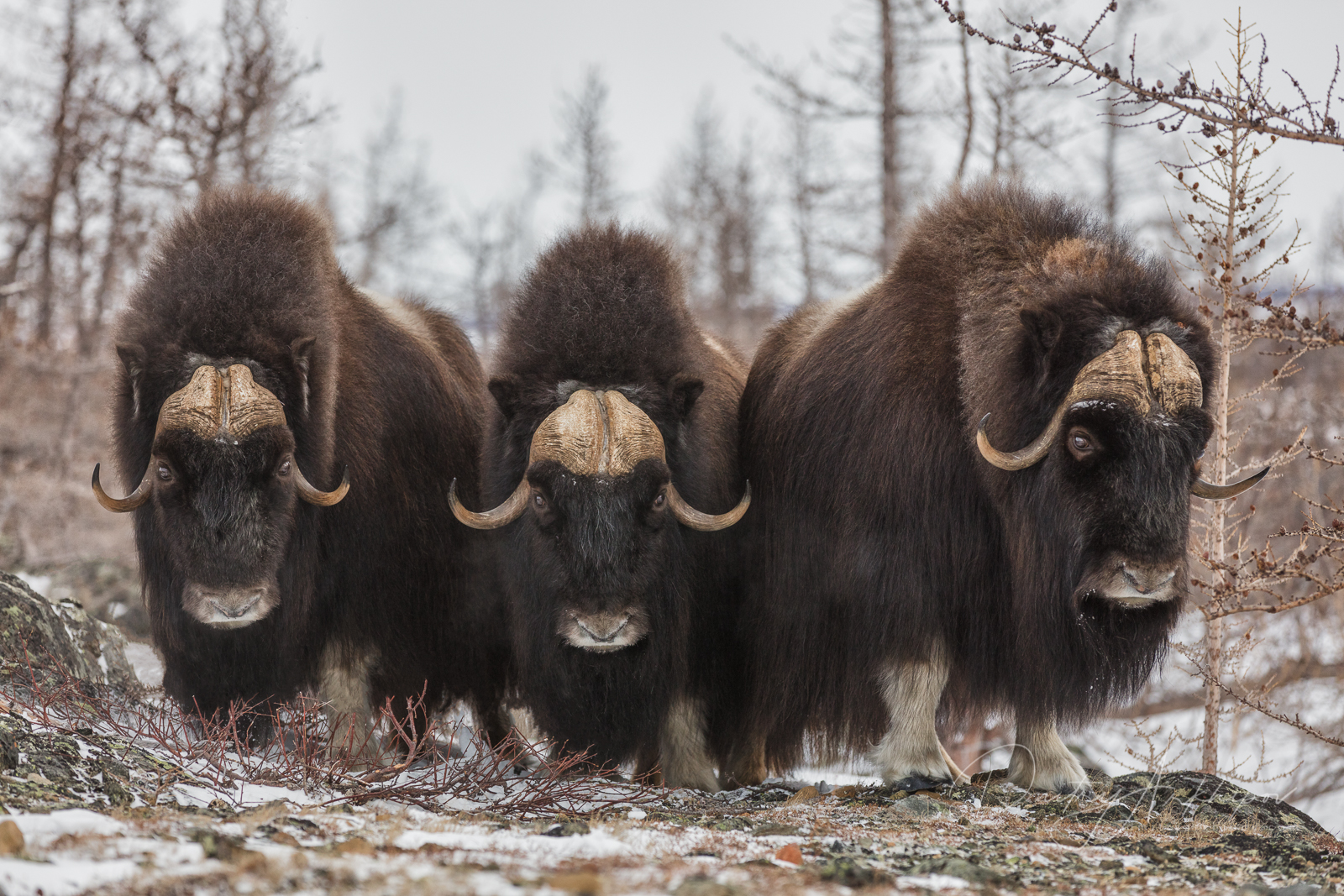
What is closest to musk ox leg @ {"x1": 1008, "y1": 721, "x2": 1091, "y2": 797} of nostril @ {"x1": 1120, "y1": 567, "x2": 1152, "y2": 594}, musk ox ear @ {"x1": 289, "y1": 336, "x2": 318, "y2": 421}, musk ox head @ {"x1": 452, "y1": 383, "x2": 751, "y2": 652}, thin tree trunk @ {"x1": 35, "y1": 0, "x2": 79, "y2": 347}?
nostril @ {"x1": 1120, "y1": 567, "x2": 1152, "y2": 594}

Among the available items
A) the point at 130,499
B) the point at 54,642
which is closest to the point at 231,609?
the point at 130,499

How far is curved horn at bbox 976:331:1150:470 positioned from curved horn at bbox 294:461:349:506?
233cm

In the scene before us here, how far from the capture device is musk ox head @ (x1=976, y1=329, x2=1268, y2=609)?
146 inches

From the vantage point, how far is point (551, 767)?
13.1 ft

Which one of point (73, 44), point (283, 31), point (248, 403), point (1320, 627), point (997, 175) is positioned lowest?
point (1320, 627)

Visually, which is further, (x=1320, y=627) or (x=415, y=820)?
(x=1320, y=627)

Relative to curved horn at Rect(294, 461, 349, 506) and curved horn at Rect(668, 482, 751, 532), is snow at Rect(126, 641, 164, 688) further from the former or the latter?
curved horn at Rect(668, 482, 751, 532)

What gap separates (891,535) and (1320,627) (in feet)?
24.3

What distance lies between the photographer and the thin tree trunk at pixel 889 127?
29.0ft

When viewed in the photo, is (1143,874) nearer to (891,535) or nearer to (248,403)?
(891,535)

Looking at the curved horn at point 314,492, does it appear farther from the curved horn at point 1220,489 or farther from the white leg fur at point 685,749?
the curved horn at point 1220,489

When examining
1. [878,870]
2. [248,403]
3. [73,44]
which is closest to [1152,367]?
[878,870]

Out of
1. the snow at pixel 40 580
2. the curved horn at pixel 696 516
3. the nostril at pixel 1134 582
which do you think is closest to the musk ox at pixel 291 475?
the curved horn at pixel 696 516

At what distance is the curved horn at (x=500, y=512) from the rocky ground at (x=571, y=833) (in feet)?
3.19
